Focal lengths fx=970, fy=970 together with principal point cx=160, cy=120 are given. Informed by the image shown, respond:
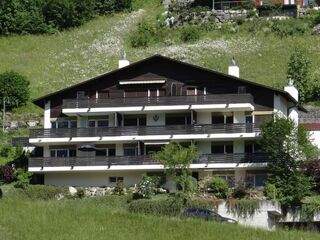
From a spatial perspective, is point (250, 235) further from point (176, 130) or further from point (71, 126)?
point (71, 126)

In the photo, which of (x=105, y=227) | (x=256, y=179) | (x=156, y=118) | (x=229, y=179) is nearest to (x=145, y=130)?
(x=156, y=118)

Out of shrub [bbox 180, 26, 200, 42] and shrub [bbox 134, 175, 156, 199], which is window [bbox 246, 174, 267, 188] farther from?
shrub [bbox 180, 26, 200, 42]

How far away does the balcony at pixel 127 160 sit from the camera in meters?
61.6

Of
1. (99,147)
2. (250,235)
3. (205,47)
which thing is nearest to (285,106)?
(99,147)

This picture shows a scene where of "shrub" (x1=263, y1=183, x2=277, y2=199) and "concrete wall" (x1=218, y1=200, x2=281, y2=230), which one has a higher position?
"shrub" (x1=263, y1=183, x2=277, y2=199)

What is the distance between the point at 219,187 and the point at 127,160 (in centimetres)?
791

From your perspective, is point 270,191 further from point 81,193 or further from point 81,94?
point 81,94

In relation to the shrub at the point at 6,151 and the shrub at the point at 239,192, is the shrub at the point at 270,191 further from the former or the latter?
the shrub at the point at 6,151

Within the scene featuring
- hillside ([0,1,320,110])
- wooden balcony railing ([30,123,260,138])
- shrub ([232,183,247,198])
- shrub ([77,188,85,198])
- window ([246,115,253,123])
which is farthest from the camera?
hillside ([0,1,320,110])

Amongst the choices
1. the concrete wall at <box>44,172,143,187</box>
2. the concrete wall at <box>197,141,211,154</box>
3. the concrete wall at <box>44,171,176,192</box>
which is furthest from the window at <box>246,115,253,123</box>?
the concrete wall at <box>44,172,143,187</box>

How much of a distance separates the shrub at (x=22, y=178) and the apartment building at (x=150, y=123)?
747mm

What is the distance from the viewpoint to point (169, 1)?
5103 inches

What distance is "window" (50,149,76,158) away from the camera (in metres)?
66.3

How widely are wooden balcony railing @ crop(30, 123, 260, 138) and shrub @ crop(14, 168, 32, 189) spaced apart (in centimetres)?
276
